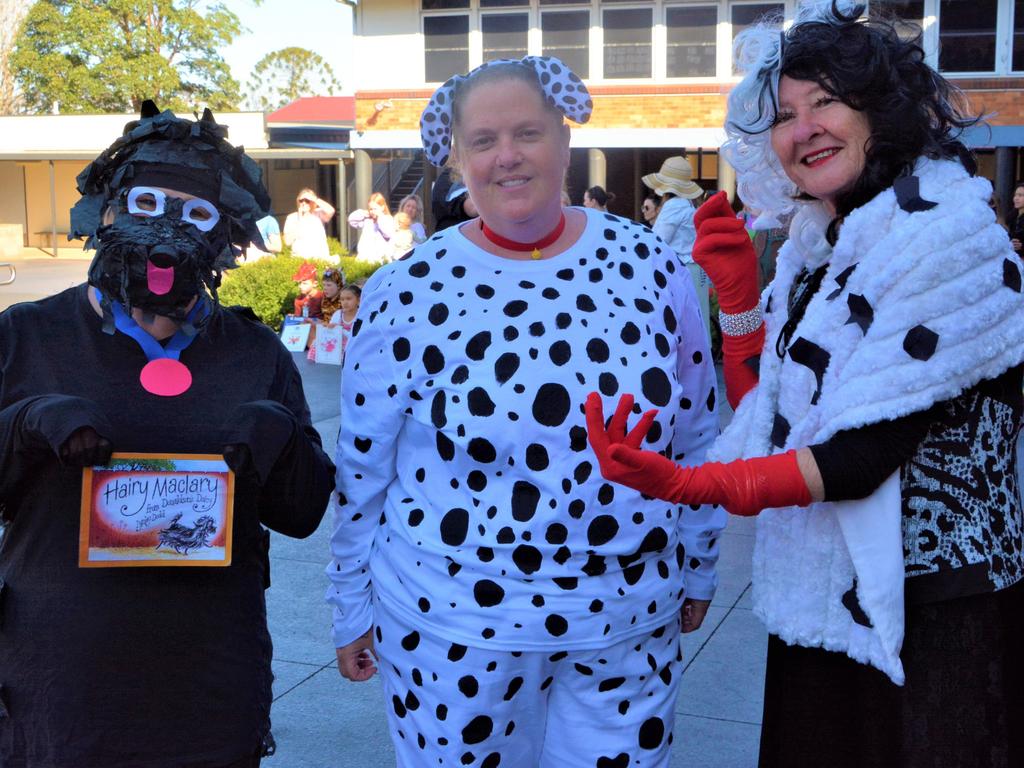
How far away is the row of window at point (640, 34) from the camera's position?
77.3 ft

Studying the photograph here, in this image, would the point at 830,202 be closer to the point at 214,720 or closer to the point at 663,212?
the point at 214,720

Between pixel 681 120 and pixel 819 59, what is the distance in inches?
915

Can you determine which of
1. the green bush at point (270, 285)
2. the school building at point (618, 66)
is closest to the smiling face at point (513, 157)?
the green bush at point (270, 285)

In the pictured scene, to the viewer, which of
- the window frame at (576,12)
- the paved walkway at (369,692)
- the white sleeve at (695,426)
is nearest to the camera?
the white sleeve at (695,426)

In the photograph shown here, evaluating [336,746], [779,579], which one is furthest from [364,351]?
[336,746]

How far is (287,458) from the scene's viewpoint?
87.0 inches

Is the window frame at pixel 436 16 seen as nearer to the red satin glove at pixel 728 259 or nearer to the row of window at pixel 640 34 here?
the row of window at pixel 640 34

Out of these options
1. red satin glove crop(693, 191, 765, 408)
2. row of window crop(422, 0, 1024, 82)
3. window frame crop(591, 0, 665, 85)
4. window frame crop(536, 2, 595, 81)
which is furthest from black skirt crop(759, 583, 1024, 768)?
window frame crop(536, 2, 595, 81)

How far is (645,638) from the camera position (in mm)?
2340

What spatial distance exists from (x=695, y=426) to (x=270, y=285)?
11.5 meters

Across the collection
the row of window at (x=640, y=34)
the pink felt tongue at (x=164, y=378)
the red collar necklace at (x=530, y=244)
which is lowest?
the pink felt tongue at (x=164, y=378)

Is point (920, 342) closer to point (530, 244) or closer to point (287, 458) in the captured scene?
point (530, 244)

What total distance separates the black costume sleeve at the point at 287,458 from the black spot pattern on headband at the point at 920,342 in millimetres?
1126

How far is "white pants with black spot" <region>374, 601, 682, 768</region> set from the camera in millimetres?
2270
